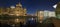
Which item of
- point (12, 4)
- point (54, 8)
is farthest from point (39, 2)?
point (12, 4)

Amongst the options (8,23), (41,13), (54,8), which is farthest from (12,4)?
(54,8)

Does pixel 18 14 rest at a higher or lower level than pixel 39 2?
lower

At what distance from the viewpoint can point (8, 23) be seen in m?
1.68

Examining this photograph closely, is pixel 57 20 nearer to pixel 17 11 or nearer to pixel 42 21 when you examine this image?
pixel 42 21

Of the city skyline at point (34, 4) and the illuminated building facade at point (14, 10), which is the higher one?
the city skyline at point (34, 4)

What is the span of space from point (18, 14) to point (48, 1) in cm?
37

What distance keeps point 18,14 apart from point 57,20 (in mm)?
443

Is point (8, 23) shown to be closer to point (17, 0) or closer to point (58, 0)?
point (17, 0)

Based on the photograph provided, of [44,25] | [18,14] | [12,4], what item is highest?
[12,4]

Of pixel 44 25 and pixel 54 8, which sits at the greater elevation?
pixel 54 8

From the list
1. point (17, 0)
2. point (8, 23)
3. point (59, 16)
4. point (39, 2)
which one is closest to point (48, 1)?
point (39, 2)

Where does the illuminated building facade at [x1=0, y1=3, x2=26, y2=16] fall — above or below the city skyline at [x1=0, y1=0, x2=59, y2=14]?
below

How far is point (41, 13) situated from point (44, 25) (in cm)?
14

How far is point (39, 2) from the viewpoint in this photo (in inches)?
68.6
